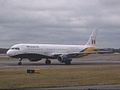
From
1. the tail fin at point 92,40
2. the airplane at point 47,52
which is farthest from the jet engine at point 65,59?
the tail fin at point 92,40

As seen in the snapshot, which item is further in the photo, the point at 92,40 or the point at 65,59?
the point at 92,40

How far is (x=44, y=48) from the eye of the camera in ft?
226

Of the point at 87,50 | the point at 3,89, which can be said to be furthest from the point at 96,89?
the point at 87,50

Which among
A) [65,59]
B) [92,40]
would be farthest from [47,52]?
[92,40]

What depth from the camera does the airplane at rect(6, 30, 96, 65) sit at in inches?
2603

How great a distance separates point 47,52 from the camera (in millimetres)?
69125

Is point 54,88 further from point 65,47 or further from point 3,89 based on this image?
point 65,47

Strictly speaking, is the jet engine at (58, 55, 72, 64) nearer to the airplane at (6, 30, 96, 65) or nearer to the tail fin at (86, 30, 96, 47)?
the airplane at (6, 30, 96, 65)

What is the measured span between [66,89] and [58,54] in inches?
1789

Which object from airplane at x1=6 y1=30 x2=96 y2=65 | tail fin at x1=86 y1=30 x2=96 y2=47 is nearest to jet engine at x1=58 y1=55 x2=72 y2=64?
airplane at x1=6 y1=30 x2=96 y2=65

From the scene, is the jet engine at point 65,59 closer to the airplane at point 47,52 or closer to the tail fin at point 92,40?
the airplane at point 47,52

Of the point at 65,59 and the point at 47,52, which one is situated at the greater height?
the point at 47,52

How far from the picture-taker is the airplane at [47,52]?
66125 millimetres

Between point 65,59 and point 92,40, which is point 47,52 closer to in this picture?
point 65,59
